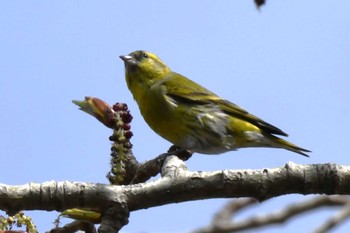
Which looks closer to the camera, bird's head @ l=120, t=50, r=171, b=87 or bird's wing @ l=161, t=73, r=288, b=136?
bird's wing @ l=161, t=73, r=288, b=136

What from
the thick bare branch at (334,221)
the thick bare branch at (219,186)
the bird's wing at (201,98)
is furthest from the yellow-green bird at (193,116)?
the thick bare branch at (334,221)

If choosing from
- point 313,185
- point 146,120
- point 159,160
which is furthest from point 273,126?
point 313,185

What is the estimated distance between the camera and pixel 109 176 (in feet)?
9.91

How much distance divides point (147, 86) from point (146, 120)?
658mm

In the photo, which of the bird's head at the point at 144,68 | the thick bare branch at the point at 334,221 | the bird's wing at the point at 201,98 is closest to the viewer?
the thick bare branch at the point at 334,221

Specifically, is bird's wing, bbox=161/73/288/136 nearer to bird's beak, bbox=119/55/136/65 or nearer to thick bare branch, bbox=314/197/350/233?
bird's beak, bbox=119/55/136/65

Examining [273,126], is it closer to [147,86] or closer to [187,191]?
[147,86]

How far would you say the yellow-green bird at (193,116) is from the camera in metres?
5.64

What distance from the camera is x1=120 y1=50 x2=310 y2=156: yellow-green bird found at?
564 centimetres

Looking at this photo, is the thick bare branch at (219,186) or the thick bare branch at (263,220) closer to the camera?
the thick bare branch at (263,220)

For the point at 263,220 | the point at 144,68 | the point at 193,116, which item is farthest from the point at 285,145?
the point at 263,220

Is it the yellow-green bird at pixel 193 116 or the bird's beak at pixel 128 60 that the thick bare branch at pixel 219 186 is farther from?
the bird's beak at pixel 128 60

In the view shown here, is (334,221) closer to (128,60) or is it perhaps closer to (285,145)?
(285,145)

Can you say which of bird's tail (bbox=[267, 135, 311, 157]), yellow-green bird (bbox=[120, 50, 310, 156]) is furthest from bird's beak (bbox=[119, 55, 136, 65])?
bird's tail (bbox=[267, 135, 311, 157])
